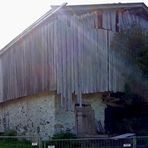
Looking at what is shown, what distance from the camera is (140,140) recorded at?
17.9 m

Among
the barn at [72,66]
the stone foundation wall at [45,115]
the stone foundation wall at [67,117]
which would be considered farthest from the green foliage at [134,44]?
the stone foundation wall at [67,117]

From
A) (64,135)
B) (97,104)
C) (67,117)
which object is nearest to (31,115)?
(67,117)

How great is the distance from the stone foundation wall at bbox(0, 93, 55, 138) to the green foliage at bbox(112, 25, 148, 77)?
488cm

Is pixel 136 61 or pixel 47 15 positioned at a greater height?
pixel 47 15

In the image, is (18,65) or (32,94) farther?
(18,65)

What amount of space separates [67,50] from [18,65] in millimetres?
5562

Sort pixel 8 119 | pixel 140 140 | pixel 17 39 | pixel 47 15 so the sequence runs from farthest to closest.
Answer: pixel 8 119 < pixel 17 39 < pixel 47 15 < pixel 140 140

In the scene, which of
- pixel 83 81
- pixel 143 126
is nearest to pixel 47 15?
pixel 83 81

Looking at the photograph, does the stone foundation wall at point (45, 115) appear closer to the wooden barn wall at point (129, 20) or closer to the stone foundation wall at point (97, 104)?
the stone foundation wall at point (97, 104)

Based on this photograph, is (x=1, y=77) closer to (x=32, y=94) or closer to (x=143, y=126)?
(x=32, y=94)

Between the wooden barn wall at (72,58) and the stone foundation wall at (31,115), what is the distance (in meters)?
0.66

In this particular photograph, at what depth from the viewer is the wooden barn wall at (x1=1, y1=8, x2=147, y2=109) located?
22.5 meters

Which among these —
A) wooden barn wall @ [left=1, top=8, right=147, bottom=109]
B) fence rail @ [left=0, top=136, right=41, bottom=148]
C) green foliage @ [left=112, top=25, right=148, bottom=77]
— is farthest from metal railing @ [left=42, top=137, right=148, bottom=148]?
green foliage @ [left=112, top=25, right=148, bottom=77]

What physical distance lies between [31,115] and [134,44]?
7.32m
